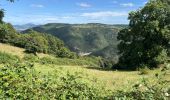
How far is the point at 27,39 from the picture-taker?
88562 millimetres

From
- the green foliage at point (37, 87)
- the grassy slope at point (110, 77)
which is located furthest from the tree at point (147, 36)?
the green foliage at point (37, 87)

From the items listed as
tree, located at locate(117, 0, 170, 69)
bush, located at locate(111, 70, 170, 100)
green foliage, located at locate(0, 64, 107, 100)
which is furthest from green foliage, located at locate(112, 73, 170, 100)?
tree, located at locate(117, 0, 170, 69)

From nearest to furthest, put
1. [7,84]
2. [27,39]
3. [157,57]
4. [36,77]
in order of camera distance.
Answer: [7,84] → [36,77] → [157,57] → [27,39]

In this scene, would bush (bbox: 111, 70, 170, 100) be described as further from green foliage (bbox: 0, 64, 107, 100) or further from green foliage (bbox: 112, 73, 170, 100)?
green foliage (bbox: 0, 64, 107, 100)

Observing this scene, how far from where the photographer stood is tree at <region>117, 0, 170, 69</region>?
49750mm

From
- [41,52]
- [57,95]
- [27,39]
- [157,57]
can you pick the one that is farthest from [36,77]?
[27,39]

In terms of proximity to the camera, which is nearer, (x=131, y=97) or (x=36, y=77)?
(x=131, y=97)

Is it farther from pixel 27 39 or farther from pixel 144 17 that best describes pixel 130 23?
pixel 27 39

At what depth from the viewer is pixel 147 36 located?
51344 millimetres

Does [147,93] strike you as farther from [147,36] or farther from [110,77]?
[147,36]

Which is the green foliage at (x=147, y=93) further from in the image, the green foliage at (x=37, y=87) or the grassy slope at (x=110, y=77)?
the grassy slope at (x=110, y=77)

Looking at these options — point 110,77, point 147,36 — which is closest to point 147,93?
point 110,77

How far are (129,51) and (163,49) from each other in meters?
4.22

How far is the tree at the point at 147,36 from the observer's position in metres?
49.8
